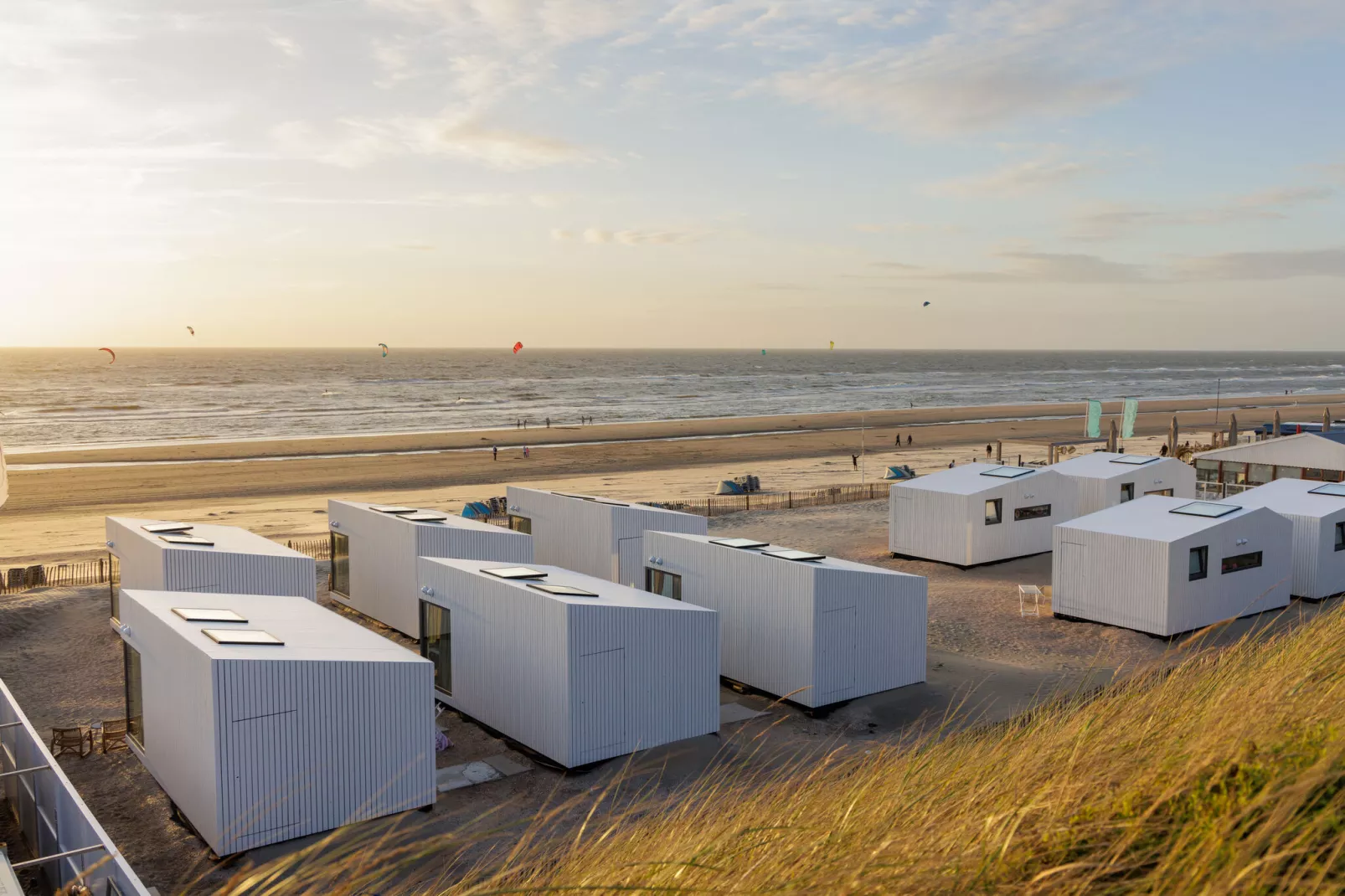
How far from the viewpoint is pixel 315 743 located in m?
12.4

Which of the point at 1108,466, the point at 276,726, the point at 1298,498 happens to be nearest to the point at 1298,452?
the point at 1108,466

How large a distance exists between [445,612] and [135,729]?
5.00m

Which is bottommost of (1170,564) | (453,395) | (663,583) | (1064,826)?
(663,583)

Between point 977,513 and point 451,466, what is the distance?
1485 inches

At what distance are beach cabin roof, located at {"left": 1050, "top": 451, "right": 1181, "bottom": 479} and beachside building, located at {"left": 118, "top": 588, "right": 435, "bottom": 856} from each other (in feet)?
80.3

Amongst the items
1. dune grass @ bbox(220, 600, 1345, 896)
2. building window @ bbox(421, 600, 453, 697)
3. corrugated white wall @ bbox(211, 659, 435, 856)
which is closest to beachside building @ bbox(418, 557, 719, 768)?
building window @ bbox(421, 600, 453, 697)

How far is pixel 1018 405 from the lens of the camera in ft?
364

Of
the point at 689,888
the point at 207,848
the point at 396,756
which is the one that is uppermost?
the point at 689,888

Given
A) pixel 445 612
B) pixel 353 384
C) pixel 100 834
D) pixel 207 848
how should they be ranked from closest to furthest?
1. pixel 100 834
2. pixel 207 848
3. pixel 445 612
4. pixel 353 384

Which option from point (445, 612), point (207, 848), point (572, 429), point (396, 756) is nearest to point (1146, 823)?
→ point (396, 756)

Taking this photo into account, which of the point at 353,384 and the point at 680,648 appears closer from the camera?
the point at 680,648

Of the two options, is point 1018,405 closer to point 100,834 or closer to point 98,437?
point 98,437

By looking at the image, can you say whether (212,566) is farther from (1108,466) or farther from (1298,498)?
(1108,466)

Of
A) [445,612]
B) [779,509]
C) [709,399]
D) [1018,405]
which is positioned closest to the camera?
[445,612]
